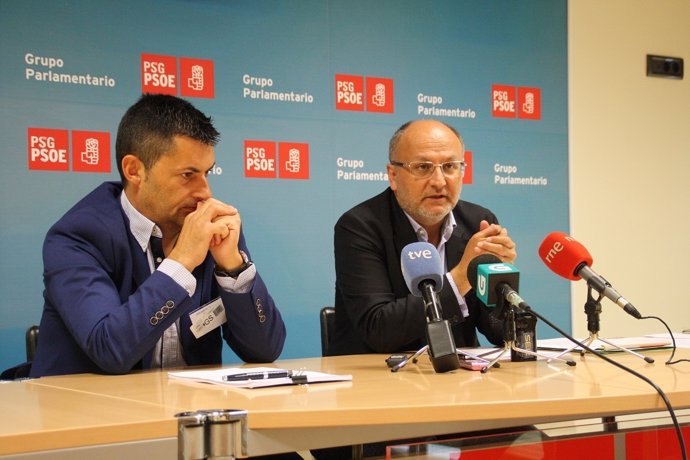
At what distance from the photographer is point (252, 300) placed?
2.34 meters

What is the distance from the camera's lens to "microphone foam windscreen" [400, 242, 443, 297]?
194cm

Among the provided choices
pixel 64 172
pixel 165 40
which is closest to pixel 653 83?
pixel 165 40

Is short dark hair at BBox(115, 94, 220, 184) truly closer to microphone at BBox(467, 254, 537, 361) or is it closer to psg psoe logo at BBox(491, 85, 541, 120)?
microphone at BBox(467, 254, 537, 361)

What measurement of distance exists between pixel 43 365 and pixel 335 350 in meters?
1.01

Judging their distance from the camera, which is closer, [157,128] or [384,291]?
[157,128]

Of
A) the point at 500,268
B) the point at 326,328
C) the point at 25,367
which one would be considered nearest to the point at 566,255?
the point at 500,268

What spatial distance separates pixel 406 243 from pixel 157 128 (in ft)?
2.99

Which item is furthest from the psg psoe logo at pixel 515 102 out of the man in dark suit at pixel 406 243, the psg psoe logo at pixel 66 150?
the psg psoe logo at pixel 66 150

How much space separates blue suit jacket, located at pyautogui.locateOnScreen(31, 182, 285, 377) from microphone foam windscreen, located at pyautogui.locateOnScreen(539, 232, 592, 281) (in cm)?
80

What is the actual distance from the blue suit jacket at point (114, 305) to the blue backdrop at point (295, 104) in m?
1.09

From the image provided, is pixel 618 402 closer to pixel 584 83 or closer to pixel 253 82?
pixel 253 82

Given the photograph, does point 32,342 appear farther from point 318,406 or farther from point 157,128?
point 318,406

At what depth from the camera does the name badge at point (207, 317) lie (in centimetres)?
234

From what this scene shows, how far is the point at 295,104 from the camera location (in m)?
3.96
